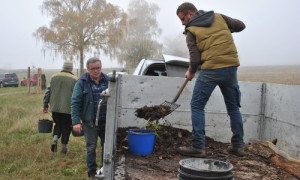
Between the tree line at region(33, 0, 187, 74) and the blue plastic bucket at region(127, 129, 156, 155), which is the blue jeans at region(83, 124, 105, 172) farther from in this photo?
the tree line at region(33, 0, 187, 74)

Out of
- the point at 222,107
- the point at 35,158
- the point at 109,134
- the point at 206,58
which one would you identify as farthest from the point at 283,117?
the point at 35,158

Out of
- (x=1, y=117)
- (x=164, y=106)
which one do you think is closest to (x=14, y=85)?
(x=1, y=117)

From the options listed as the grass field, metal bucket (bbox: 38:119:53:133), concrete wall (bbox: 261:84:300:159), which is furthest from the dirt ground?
metal bucket (bbox: 38:119:53:133)

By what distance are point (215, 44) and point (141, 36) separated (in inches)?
1720

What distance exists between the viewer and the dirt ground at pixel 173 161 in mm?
3004

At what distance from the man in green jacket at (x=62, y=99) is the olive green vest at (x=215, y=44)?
3.47 metres

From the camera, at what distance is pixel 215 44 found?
3.68 m

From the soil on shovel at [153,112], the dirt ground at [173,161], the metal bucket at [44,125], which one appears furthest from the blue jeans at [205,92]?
the metal bucket at [44,125]

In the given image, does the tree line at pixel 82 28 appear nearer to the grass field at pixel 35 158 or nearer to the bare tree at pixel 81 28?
the bare tree at pixel 81 28

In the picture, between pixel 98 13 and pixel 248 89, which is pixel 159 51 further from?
pixel 248 89

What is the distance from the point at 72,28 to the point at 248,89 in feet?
89.7

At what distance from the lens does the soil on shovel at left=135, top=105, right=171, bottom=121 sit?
13.3 feet

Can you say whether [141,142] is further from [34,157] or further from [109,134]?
[34,157]

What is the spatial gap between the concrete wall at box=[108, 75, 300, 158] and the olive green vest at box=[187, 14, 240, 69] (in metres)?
0.92
